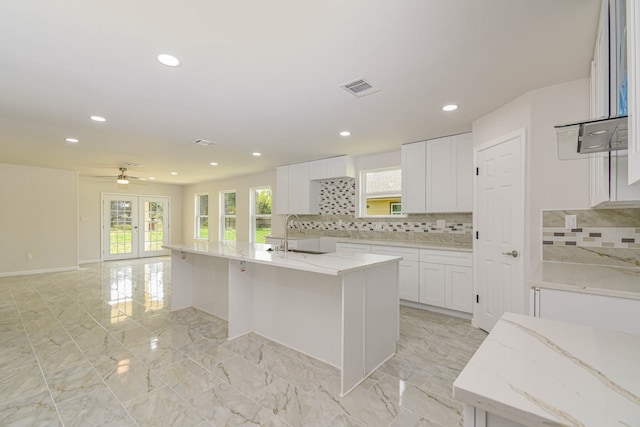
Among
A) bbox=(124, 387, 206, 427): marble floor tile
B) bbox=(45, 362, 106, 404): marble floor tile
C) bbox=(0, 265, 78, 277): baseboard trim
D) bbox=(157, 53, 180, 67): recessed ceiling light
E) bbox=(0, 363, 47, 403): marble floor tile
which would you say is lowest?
bbox=(0, 363, 47, 403): marble floor tile

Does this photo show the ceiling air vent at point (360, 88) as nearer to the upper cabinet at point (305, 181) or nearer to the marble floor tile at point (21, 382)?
the upper cabinet at point (305, 181)

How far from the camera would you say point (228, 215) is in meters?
8.19

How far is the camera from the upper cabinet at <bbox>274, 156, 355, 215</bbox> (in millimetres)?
5122

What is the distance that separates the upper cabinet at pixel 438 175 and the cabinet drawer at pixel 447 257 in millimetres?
587

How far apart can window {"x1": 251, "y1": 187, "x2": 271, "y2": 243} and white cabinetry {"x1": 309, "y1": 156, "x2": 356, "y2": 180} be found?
Answer: 6.19ft

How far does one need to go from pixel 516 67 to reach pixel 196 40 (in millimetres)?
2257

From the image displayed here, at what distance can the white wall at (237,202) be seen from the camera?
22.5 feet

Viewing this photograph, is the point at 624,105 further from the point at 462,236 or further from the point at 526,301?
the point at 462,236

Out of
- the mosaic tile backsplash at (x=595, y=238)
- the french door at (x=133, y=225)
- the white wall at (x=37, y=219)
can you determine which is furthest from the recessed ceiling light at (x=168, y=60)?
the french door at (x=133, y=225)

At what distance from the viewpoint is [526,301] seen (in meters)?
2.57

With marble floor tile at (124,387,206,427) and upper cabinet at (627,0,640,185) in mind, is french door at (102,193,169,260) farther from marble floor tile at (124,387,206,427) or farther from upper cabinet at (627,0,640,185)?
upper cabinet at (627,0,640,185)

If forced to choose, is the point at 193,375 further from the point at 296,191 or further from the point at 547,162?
the point at 296,191

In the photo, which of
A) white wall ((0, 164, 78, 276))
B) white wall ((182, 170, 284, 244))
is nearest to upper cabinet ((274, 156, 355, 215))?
white wall ((182, 170, 284, 244))

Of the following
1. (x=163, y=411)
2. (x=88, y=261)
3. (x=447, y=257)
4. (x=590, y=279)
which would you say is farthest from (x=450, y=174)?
(x=88, y=261)
